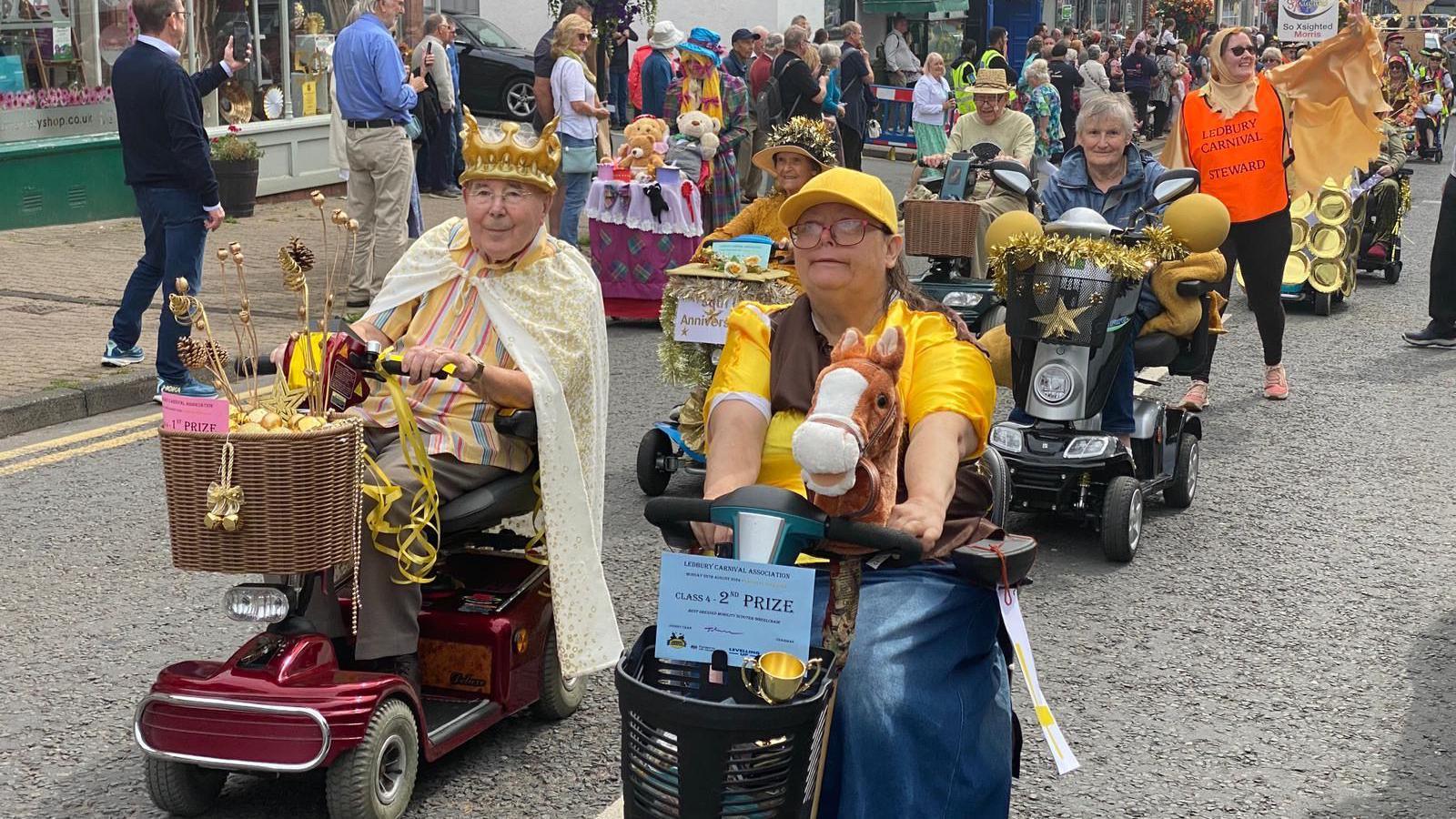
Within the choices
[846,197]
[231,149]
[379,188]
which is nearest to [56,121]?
[231,149]

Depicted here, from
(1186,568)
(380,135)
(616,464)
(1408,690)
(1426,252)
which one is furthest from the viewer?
(1426,252)

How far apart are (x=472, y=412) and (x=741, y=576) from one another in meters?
1.83

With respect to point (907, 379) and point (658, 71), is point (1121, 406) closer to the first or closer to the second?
point (907, 379)

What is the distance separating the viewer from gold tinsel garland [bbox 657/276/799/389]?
7516 millimetres

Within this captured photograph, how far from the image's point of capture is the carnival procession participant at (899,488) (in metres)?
3.03

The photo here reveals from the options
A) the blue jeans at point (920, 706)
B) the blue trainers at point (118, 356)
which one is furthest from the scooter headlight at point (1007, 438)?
the blue trainers at point (118, 356)

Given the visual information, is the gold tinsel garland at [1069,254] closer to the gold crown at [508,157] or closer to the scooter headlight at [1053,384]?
the scooter headlight at [1053,384]

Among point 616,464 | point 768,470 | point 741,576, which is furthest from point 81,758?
point 616,464

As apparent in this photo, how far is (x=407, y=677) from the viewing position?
13.9 ft

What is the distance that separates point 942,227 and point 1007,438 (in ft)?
9.58

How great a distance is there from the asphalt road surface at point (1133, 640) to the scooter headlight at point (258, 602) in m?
0.53

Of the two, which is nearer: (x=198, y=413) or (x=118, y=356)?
(x=198, y=413)

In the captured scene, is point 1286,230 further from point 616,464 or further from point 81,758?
point 81,758

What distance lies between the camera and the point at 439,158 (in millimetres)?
17594
